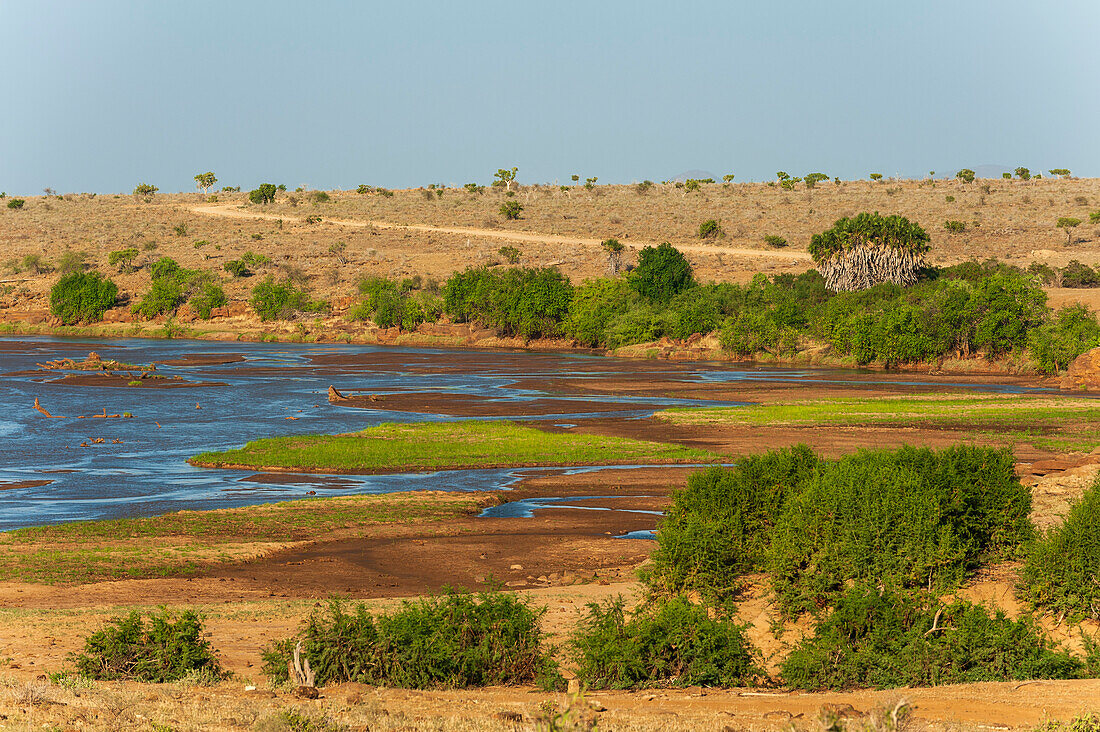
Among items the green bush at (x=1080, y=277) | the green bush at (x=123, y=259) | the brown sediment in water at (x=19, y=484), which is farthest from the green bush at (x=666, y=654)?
the green bush at (x=123, y=259)

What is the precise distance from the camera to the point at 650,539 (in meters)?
22.4

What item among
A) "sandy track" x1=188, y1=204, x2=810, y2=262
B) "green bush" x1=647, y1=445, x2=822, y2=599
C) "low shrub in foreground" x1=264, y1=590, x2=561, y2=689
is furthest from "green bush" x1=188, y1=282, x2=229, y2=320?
"low shrub in foreground" x1=264, y1=590, x2=561, y2=689

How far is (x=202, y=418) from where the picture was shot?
43625 mm

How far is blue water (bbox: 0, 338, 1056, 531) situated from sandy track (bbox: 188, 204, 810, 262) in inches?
1210

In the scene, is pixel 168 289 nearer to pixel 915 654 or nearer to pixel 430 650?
pixel 430 650

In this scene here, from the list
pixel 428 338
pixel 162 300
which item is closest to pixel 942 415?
pixel 428 338

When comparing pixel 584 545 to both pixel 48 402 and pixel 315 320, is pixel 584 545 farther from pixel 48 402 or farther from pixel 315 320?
pixel 315 320

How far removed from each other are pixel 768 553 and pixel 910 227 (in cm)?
6971

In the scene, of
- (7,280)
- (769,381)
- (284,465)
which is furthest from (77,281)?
(284,465)

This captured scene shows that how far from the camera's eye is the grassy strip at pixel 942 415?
1487 inches

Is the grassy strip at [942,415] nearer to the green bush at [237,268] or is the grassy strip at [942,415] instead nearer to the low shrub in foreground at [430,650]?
the low shrub in foreground at [430,650]

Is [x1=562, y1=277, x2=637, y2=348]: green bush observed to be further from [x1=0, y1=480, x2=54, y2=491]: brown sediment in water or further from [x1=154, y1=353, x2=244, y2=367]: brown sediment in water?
[x1=0, y1=480, x2=54, y2=491]: brown sediment in water

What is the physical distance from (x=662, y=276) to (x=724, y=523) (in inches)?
2853

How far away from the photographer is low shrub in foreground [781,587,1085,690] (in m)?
12.4
